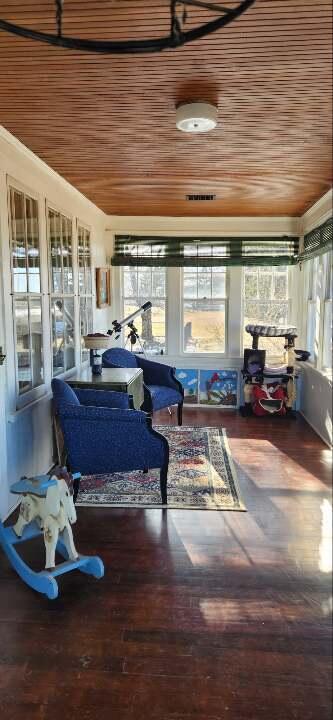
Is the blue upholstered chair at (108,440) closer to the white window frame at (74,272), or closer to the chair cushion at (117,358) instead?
the white window frame at (74,272)

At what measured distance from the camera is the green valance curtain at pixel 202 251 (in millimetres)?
4789

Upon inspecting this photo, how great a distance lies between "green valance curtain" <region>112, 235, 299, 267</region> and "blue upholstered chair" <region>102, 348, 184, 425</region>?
1207 mm

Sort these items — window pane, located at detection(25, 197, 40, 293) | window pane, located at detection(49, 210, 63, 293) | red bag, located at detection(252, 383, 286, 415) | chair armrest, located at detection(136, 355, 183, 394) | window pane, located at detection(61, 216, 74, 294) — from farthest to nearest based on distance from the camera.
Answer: red bag, located at detection(252, 383, 286, 415) < chair armrest, located at detection(136, 355, 183, 394) < window pane, located at detection(61, 216, 74, 294) < window pane, located at detection(49, 210, 63, 293) < window pane, located at detection(25, 197, 40, 293)

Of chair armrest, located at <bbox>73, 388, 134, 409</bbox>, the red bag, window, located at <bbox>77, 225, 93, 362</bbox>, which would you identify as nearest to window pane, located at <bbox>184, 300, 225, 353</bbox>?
the red bag

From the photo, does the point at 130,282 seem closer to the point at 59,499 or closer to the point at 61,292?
the point at 61,292

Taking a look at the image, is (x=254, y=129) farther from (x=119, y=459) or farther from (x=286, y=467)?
(x=286, y=467)

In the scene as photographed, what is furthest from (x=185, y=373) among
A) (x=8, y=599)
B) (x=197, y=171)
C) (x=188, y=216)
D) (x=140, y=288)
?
(x=8, y=599)

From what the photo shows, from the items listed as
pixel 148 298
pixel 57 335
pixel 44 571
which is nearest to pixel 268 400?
pixel 148 298

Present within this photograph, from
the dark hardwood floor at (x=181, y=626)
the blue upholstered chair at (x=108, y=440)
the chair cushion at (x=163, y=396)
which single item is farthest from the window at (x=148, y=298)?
the dark hardwood floor at (x=181, y=626)

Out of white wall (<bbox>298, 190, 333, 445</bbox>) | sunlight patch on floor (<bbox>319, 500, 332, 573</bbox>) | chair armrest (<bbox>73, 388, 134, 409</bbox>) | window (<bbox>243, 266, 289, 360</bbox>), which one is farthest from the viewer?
window (<bbox>243, 266, 289, 360</bbox>)

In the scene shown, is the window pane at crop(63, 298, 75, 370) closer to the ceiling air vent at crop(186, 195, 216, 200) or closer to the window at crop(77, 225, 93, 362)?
the window at crop(77, 225, 93, 362)

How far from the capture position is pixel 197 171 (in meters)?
3.05

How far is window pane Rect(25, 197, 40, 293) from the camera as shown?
2.77 metres

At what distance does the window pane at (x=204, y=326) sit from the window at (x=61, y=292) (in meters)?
1.71
